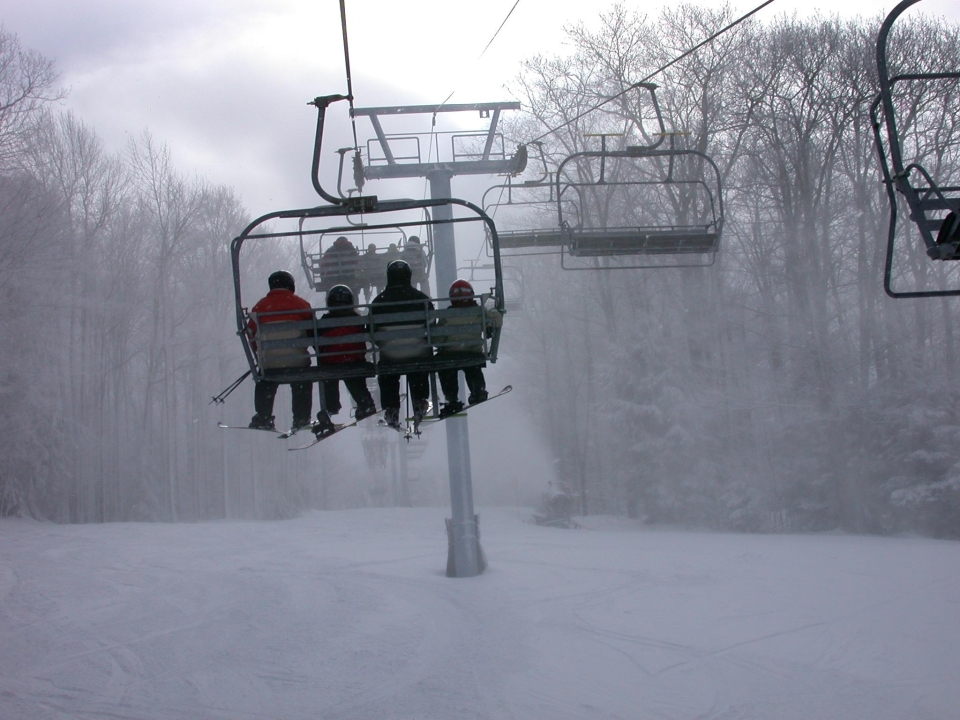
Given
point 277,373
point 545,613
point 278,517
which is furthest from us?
point 278,517

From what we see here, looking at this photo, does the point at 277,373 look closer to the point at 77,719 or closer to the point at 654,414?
the point at 77,719

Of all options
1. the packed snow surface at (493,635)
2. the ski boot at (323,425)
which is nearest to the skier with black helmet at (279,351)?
the ski boot at (323,425)

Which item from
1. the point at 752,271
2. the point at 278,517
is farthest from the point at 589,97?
the point at 278,517

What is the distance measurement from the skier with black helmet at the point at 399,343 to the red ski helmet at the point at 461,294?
201 mm

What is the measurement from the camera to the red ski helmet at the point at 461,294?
5.48 meters

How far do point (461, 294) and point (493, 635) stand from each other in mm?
4988

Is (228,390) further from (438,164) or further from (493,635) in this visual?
(438,164)

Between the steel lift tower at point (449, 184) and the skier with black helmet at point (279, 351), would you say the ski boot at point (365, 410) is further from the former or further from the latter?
the steel lift tower at point (449, 184)

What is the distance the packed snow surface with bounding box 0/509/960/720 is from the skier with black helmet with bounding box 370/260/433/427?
2722 millimetres

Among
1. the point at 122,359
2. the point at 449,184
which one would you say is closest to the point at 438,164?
the point at 449,184

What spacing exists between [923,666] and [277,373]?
6.64 meters

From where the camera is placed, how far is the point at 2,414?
974 inches

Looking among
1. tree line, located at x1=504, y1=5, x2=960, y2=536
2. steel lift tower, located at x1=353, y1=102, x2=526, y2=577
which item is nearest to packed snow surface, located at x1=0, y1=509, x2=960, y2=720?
steel lift tower, located at x1=353, y1=102, x2=526, y2=577

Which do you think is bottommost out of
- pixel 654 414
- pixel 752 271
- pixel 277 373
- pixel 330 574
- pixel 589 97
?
pixel 330 574
